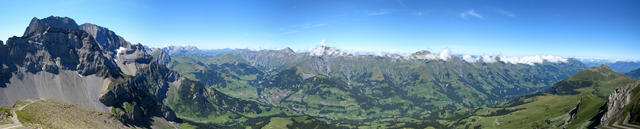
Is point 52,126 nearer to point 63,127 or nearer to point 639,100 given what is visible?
point 63,127

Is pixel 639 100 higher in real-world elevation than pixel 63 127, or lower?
higher

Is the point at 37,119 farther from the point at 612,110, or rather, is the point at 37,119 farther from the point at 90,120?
the point at 612,110

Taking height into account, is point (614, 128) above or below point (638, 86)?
below

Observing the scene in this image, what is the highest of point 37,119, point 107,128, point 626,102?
point 626,102

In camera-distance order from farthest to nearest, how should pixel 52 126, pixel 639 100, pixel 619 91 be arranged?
pixel 619 91, pixel 639 100, pixel 52 126

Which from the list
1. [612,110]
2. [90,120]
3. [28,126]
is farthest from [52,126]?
[612,110]

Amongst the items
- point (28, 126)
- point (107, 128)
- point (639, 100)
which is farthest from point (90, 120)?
point (639, 100)

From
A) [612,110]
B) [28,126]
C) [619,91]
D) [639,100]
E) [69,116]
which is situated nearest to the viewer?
[28,126]

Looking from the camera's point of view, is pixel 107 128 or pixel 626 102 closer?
pixel 626 102

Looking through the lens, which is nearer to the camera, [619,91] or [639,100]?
[639,100]
